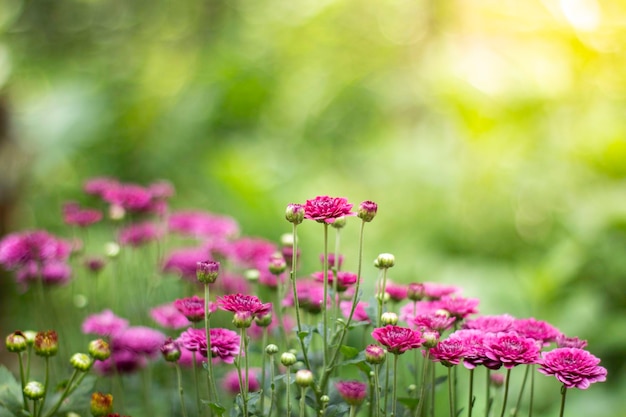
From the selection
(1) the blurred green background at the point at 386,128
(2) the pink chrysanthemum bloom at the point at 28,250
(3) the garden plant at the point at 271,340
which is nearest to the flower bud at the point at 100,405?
(3) the garden plant at the point at 271,340

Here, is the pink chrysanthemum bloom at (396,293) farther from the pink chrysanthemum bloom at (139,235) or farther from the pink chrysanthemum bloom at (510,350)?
the pink chrysanthemum bloom at (139,235)

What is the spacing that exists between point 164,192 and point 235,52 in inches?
99.6

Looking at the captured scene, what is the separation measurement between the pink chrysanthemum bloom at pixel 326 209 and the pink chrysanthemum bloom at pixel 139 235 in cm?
63

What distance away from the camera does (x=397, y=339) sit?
0.56 m

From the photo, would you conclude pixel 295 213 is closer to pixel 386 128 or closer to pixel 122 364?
pixel 122 364

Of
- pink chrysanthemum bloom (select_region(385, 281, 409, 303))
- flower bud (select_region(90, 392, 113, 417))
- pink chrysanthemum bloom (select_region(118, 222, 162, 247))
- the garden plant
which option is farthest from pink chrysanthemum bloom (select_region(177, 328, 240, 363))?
pink chrysanthemum bloom (select_region(118, 222, 162, 247))

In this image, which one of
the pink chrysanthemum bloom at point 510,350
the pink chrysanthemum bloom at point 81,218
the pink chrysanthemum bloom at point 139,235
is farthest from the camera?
the pink chrysanthemum bloom at point 139,235

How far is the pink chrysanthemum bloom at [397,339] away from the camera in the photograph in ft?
1.83

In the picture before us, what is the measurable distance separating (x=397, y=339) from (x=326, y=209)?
131 mm

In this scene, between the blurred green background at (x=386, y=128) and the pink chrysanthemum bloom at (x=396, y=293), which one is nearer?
the pink chrysanthemum bloom at (x=396, y=293)

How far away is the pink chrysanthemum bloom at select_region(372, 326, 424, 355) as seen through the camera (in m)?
0.56

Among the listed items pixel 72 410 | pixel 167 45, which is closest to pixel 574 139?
pixel 72 410

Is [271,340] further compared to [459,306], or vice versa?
[271,340]

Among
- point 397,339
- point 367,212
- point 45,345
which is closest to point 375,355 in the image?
point 397,339
